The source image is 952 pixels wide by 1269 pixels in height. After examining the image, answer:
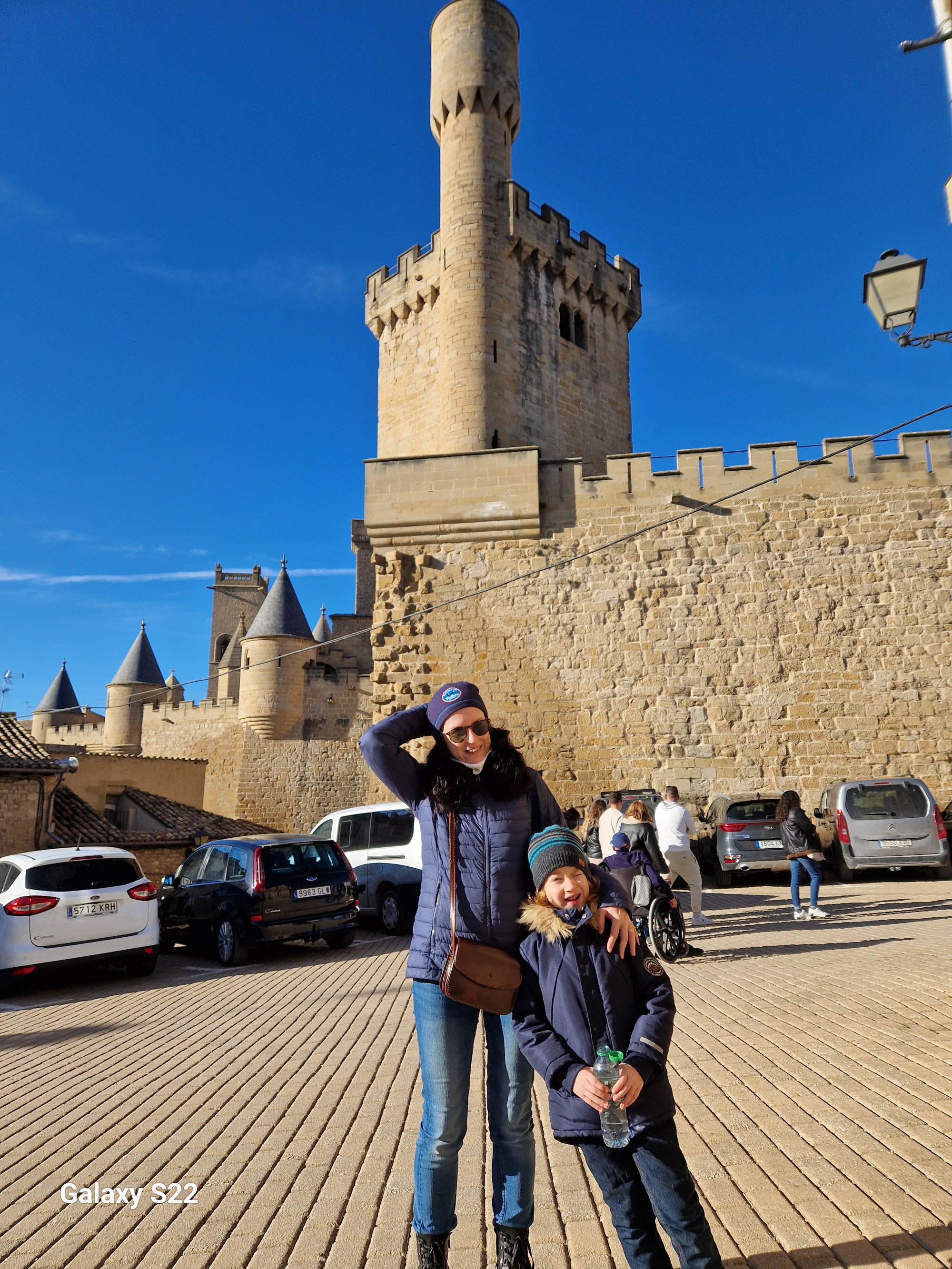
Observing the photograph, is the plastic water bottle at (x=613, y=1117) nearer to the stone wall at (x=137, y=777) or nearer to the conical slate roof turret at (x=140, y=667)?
the stone wall at (x=137, y=777)

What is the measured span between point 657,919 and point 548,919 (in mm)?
5327

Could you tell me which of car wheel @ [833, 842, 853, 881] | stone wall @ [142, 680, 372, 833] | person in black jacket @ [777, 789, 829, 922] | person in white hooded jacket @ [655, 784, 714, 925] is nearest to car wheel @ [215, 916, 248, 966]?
person in white hooded jacket @ [655, 784, 714, 925]

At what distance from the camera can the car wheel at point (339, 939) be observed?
31.2 ft

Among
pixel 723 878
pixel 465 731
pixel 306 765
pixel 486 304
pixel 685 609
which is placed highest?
pixel 486 304

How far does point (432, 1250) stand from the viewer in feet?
7.95

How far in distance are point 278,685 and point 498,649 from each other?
49.9ft

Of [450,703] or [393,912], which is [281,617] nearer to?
[393,912]

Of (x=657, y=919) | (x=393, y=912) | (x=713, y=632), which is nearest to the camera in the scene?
(x=657, y=919)

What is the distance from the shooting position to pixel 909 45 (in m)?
4.82

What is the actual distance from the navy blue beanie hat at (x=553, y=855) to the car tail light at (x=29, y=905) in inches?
278

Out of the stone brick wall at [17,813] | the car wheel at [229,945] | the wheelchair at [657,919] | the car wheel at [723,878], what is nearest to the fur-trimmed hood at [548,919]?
the wheelchair at [657,919]

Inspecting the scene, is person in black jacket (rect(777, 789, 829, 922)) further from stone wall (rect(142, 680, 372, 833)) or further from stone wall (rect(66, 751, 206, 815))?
stone wall (rect(142, 680, 372, 833))

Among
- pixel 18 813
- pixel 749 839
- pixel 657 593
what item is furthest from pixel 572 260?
pixel 18 813

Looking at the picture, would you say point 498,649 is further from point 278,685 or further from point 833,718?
point 278,685
